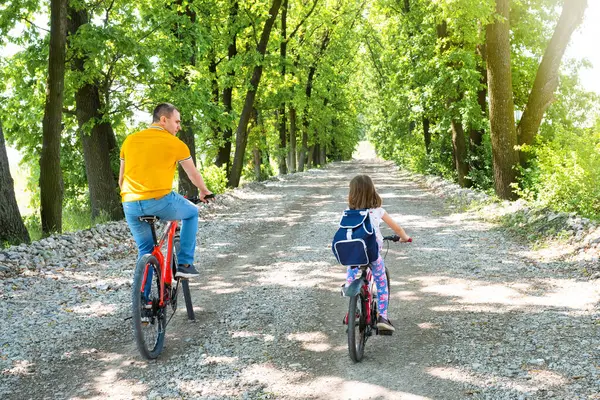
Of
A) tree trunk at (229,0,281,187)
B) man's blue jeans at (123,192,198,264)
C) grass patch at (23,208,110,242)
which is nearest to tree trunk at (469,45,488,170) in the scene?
tree trunk at (229,0,281,187)

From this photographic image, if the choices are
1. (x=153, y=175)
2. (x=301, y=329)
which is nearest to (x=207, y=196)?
(x=153, y=175)

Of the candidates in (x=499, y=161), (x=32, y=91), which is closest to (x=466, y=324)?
(x=499, y=161)

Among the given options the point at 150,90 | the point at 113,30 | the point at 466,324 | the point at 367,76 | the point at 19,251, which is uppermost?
the point at 367,76

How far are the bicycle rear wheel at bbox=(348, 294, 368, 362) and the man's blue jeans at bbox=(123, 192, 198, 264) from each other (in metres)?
1.89

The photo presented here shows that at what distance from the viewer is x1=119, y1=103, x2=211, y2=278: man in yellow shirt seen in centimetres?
512

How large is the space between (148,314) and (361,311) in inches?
79.6

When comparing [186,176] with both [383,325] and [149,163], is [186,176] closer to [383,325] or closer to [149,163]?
[149,163]

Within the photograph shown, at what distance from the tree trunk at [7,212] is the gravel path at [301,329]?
2.70 ft

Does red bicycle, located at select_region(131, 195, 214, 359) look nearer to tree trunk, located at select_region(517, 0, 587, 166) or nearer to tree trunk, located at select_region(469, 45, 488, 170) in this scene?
tree trunk, located at select_region(517, 0, 587, 166)

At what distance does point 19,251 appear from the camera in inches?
355

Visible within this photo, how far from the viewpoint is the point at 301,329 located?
5.80m

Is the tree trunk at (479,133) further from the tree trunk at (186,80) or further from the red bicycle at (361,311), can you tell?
the red bicycle at (361,311)

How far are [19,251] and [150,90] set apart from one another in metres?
6.47

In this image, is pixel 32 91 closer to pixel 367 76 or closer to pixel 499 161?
pixel 499 161
